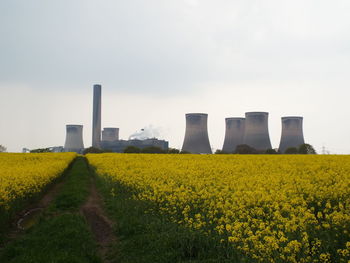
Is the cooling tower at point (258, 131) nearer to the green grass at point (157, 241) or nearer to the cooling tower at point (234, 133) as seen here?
the cooling tower at point (234, 133)

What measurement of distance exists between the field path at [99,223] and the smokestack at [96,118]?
9946 centimetres

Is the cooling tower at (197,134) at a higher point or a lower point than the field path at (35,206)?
higher

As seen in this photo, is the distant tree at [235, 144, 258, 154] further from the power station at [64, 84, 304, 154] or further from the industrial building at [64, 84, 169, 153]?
the industrial building at [64, 84, 169, 153]

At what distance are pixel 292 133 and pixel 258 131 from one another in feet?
25.8

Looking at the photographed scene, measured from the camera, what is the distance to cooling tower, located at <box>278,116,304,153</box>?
72375 millimetres

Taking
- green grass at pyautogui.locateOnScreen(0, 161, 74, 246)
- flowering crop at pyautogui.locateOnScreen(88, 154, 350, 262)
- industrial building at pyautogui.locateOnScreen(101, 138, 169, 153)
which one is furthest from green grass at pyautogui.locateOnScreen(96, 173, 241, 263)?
industrial building at pyautogui.locateOnScreen(101, 138, 169, 153)

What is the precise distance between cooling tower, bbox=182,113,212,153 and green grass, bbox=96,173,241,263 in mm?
60499

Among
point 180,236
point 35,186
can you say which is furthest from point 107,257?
point 35,186

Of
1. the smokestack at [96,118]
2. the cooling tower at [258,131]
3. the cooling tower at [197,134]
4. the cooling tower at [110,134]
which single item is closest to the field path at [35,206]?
the cooling tower at [197,134]

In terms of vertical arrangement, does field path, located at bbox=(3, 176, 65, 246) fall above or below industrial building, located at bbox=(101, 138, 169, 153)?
below

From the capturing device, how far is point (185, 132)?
74125mm

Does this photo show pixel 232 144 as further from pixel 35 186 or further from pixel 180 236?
pixel 180 236

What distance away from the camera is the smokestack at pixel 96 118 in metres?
112

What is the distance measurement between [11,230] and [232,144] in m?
72.4
